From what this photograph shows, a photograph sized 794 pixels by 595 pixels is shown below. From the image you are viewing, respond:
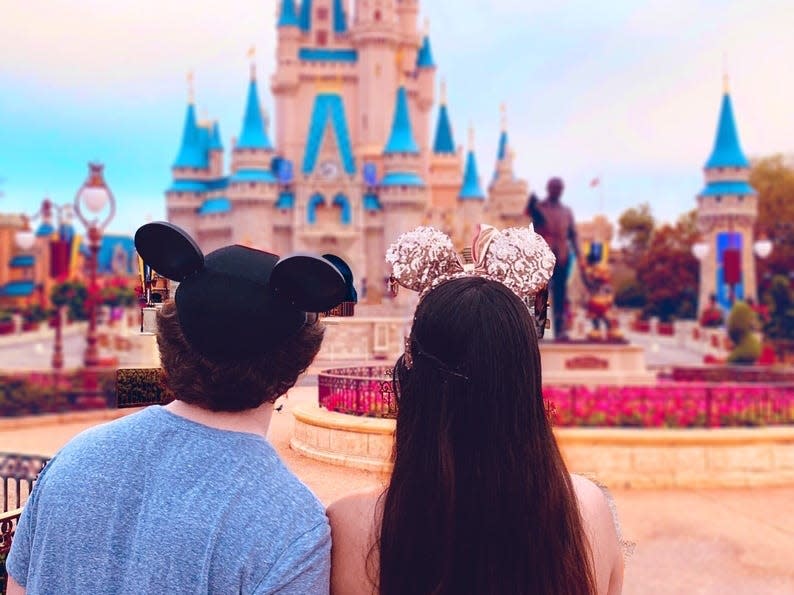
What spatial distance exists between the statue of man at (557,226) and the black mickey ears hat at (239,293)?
14353mm

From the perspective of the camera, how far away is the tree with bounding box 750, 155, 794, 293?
5234 centimetres

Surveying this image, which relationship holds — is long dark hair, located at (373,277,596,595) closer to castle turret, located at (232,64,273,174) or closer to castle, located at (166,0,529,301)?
castle, located at (166,0,529,301)

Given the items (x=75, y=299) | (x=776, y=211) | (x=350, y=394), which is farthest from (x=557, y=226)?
(x=776, y=211)

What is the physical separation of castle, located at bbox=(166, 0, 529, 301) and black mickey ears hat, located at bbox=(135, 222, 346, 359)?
1750 inches

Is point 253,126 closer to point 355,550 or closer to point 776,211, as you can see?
point 776,211

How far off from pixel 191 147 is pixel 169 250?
189ft

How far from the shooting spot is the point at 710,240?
48.9 meters

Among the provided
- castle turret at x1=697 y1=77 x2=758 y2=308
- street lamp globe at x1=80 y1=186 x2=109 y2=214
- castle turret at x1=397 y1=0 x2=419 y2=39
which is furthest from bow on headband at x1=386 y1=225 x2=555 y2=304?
castle turret at x1=397 y1=0 x2=419 y2=39

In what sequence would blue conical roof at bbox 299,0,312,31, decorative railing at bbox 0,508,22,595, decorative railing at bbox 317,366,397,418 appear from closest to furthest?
1. decorative railing at bbox 317,366,397,418
2. decorative railing at bbox 0,508,22,595
3. blue conical roof at bbox 299,0,312,31

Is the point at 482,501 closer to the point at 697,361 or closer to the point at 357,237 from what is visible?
the point at 697,361

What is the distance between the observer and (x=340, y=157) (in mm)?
52375

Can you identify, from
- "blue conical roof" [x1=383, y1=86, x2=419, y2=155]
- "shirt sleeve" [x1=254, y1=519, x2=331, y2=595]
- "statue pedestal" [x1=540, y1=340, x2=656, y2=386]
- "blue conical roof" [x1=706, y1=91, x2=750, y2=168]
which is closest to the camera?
"shirt sleeve" [x1=254, y1=519, x2=331, y2=595]

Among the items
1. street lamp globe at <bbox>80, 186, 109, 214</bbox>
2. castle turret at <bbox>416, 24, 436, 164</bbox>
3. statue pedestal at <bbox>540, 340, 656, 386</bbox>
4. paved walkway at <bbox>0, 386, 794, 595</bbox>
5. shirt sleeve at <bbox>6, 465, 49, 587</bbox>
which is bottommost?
paved walkway at <bbox>0, 386, 794, 595</bbox>

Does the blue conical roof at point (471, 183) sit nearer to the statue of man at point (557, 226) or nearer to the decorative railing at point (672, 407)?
the statue of man at point (557, 226)
